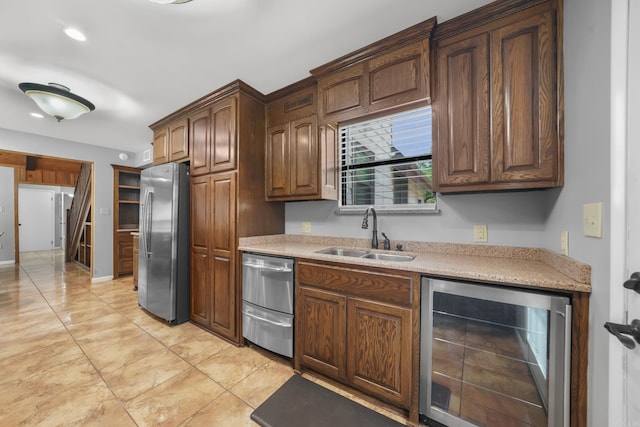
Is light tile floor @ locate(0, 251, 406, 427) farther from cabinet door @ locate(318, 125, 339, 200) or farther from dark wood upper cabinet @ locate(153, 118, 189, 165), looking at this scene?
dark wood upper cabinet @ locate(153, 118, 189, 165)

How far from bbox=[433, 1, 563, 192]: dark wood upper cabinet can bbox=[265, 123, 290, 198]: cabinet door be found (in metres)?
1.41

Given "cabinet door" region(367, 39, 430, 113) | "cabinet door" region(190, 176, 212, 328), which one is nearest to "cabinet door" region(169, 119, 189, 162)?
"cabinet door" region(190, 176, 212, 328)

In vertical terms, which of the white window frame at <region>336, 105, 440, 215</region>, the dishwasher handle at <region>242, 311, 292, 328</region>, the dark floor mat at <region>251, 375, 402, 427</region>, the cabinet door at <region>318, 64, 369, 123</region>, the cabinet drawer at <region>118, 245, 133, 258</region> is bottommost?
the dark floor mat at <region>251, 375, 402, 427</region>

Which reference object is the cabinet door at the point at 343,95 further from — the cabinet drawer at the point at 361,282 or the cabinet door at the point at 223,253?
the cabinet drawer at the point at 361,282

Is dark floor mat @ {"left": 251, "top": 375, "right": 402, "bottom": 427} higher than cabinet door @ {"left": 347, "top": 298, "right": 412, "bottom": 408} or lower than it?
lower

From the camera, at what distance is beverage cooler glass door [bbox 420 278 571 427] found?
1091mm

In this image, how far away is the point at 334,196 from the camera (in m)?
2.45

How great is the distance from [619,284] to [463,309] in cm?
60

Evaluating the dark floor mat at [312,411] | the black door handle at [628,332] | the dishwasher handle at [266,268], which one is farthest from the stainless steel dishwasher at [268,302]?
the black door handle at [628,332]

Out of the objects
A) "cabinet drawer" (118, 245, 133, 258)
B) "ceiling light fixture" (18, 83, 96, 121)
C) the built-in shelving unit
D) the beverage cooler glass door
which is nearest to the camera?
the beverage cooler glass door

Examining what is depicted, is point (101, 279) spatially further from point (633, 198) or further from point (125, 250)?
point (633, 198)

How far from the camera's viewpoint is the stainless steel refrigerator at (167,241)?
106 inches

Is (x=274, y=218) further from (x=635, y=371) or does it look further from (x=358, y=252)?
(x=635, y=371)

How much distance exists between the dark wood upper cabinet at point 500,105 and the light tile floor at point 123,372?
5.43 ft
